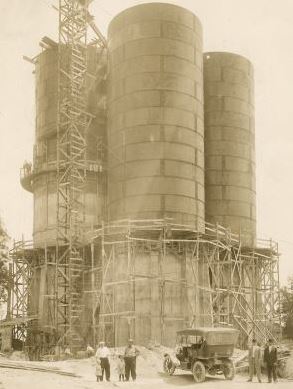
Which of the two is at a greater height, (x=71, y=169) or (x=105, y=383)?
(x=71, y=169)

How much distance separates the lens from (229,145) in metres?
45.1

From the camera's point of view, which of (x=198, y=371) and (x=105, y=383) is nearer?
(x=105, y=383)

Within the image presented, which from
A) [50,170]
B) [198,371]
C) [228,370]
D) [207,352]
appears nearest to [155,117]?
[50,170]

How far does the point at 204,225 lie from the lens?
40.2 metres

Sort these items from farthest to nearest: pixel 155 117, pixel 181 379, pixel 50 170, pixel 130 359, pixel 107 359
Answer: pixel 50 170 < pixel 155 117 < pixel 181 379 < pixel 130 359 < pixel 107 359

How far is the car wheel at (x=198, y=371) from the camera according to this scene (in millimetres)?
23438

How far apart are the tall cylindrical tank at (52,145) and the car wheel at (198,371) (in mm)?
19559

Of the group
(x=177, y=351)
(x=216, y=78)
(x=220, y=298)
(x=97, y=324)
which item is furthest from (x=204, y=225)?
(x=177, y=351)

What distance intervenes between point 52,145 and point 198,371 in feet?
80.0

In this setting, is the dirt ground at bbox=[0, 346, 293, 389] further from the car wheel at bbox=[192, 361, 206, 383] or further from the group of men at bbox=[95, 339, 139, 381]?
the group of men at bbox=[95, 339, 139, 381]

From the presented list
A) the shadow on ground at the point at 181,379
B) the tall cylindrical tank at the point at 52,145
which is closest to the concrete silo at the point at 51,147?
the tall cylindrical tank at the point at 52,145

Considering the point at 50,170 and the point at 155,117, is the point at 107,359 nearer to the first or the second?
the point at 155,117

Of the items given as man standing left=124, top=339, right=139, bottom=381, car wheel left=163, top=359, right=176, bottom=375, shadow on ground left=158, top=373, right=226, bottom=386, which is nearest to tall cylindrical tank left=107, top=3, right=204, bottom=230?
car wheel left=163, top=359, right=176, bottom=375

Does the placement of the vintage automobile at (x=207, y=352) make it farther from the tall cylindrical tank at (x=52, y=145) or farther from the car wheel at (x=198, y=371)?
the tall cylindrical tank at (x=52, y=145)
